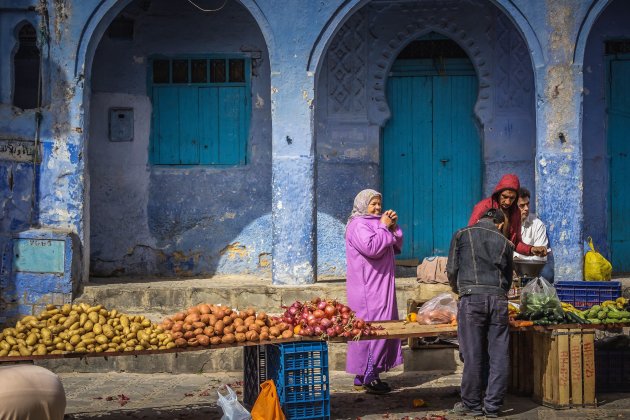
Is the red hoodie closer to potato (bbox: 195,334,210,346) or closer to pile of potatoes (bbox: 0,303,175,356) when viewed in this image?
potato (bbox: 195,334,210,346)

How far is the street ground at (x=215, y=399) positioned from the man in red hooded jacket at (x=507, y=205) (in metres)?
1.51

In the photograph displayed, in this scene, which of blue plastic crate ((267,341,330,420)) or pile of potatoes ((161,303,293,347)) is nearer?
pile of potatoes ((161,303,293,347))

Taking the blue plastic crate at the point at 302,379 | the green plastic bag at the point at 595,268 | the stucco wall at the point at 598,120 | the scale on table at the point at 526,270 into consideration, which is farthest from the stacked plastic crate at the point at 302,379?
the stucco wall at the point at 598,120

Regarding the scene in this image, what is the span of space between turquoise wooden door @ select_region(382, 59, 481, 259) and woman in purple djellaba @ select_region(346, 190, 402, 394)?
4.24m

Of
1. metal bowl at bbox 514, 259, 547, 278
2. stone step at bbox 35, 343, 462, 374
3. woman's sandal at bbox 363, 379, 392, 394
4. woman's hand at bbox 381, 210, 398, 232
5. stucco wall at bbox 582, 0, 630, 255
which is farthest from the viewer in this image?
stucco wall at bbox 582, 0, 630, 255

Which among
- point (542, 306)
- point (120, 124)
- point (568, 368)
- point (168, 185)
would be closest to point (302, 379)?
point (542, 306)

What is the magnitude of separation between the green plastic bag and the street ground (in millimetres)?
2535

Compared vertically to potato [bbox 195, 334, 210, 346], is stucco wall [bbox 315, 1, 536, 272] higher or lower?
higher

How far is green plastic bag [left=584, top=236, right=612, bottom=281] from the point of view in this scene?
11.0 m

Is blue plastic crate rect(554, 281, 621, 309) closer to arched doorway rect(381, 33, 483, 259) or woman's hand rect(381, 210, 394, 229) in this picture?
woman's hand rect(381, 210, 394, 229)

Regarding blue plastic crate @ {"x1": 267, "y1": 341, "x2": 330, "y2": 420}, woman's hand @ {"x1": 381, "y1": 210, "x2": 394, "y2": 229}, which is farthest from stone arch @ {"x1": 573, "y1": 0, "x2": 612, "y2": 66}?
blue plastic crate @ {"x1": 267, "y1": 341, "x2": 330, "y2": 420}

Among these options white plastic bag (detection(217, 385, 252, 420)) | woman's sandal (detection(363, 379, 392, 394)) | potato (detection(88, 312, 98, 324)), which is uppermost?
potato (detection(88, 312, 98, 324))

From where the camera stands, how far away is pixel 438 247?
12859 millimetres

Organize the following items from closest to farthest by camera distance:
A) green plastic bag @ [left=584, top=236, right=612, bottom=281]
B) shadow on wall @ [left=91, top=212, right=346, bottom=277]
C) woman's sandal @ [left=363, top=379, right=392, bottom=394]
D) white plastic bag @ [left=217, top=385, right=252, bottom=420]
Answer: white plastic bag @ [left=217, top=385, right=252, bottom=420]
woman's sandal @ [left=363, top=379, right=392, bottom=394]
green plastic bag @ [left=584, top=236, right=612, bottom=281]
shadow on wall @ [left=91, top=212, right=346, bottom=277]
